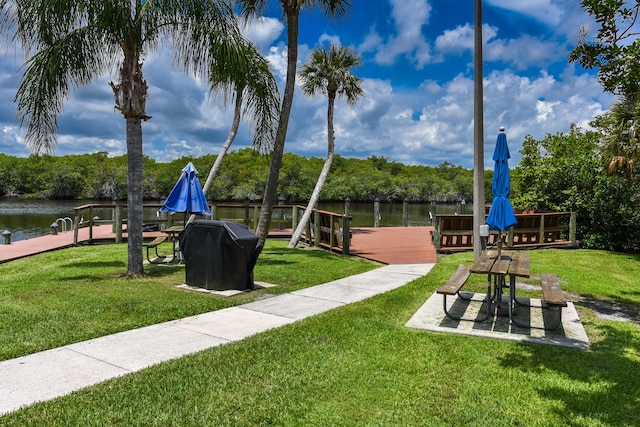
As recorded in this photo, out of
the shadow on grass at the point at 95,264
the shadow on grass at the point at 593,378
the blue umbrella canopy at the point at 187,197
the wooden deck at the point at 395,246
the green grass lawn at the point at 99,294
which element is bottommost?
the shadow on grass at the point at 593,378

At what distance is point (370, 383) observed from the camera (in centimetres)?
358

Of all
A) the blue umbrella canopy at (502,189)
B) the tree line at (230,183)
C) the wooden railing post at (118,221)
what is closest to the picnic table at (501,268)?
the blue umbrella canopy at (502,189)

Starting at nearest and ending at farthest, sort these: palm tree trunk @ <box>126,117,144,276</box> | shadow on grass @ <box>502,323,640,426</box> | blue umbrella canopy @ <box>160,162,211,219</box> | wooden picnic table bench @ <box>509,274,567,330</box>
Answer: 1. shadow on grass @ <box>502,323,640,426</box>
2. wooden picnic table bench @ <box>509,274,567,330</box>
3. palm tree trunk @ <box>126,117,144,276</box>
4. blue umbrella canopy @ <box>160,162,211,219</box>

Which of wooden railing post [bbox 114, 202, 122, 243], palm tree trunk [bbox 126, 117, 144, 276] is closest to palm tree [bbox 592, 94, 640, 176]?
palm tree trunk [bbox 126, 117, 144, 276]

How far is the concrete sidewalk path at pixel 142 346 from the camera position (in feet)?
11.4

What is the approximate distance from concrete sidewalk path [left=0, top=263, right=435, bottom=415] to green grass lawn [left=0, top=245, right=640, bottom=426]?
0.82ft

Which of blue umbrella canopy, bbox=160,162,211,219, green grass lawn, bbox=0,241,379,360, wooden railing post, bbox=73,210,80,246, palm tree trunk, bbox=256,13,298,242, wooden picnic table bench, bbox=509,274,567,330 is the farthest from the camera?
wooden railing post, bbox=73,210,80,246

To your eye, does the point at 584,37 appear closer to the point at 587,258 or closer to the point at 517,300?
the point at 517,300

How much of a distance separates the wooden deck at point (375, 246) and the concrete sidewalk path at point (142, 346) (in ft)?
14.7

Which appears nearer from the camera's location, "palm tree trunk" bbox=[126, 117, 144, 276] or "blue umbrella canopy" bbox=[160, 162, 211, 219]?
"palm tree trunk" bbox=[126, 117, 144, 276]

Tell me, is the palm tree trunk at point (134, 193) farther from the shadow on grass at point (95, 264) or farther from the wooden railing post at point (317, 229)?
the wooden railing post at point (317, 229)

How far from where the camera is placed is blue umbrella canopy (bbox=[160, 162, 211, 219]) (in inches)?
393

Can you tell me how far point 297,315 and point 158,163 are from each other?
94055mm

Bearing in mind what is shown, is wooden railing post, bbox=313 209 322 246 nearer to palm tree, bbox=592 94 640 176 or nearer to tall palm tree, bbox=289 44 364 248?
tall palm tree, bbox=289 44 364 248
